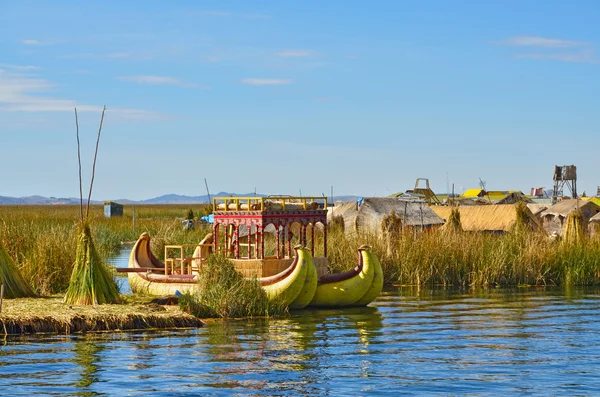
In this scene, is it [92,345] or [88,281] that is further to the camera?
[88,281]

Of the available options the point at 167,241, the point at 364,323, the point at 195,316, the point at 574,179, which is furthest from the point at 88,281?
the point at 574,179

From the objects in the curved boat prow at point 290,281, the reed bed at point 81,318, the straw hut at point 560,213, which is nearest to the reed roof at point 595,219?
the straw hut at point 560,213

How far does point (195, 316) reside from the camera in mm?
20109

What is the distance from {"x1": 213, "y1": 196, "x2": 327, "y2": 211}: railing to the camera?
2319 centimetres

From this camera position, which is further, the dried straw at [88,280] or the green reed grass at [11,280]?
the green reed grass at [11,280]

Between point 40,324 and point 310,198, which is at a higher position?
point 310,198

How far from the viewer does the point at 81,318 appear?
18.2 meters

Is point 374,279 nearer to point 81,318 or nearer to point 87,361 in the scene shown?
point 81,318

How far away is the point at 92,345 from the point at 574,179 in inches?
1956

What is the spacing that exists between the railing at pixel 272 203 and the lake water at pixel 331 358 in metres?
2.72

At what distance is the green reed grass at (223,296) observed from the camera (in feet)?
67.6

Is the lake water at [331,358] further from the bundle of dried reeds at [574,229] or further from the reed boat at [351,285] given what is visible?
the bundle of dried reeds at [574,229]

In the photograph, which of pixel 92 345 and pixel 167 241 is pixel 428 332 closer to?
pixel 92 345

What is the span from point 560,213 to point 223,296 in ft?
82.2
